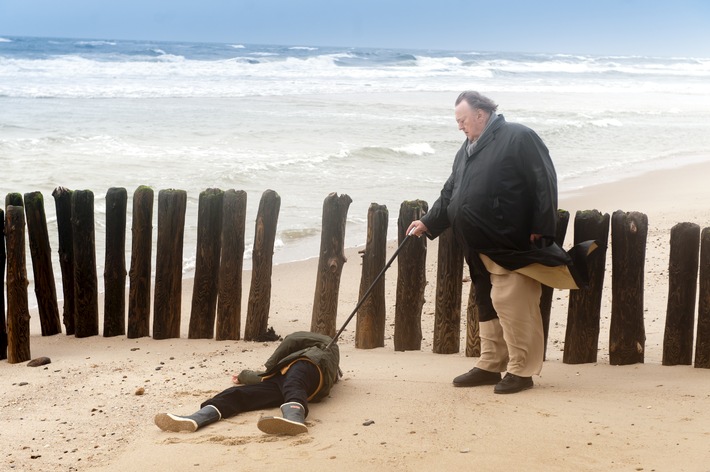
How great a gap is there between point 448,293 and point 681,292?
1502 mm

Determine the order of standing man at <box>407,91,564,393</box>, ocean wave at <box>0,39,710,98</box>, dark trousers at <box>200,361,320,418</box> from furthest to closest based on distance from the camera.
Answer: ocean wave at <box>0,39,710,98</box> → standing man at <box>407,91,564,393</box> → dark trousers at <box>200,361,320,418</box>

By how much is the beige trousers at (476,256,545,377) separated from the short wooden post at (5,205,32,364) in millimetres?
3326

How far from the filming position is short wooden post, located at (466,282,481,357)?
229 inches

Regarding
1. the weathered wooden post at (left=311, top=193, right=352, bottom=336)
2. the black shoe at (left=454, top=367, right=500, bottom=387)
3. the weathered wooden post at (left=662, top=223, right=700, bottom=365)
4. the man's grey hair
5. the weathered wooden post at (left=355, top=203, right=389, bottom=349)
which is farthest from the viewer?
the weathered wooden post at (left=311, top=193, right=352, bottom=336)

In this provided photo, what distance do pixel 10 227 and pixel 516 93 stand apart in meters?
36.8

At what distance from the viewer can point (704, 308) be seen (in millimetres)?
5363

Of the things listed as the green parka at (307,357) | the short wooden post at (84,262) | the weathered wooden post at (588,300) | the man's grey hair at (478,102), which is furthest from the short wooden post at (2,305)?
the weathered wooden post at (588,300)

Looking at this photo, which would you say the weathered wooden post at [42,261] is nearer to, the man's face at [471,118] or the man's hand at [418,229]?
the man's hand at [418,229]

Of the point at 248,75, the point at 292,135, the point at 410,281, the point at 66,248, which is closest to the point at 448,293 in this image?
the point at 410,281

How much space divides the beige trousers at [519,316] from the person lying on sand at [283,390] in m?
1.05

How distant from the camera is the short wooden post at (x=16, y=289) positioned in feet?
19.8

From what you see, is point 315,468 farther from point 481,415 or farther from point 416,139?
point 416,139

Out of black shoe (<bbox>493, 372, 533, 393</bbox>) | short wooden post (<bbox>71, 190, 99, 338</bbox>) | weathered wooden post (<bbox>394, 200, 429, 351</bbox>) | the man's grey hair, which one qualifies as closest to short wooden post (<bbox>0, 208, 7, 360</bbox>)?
short wooden post (<bbox>71, 190, 99, 338</bbox>)

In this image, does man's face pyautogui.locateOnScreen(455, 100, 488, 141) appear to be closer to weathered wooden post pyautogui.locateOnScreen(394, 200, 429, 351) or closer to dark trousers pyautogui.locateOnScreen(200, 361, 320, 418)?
weathered wooden post pyautogui.locateOnScreen(394, 200, 429, 351)
